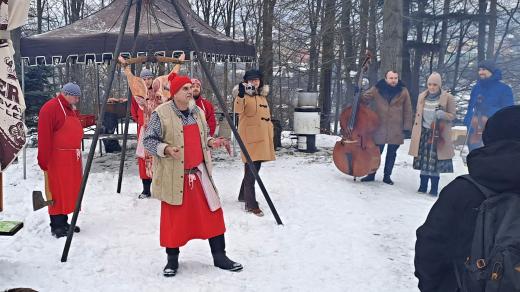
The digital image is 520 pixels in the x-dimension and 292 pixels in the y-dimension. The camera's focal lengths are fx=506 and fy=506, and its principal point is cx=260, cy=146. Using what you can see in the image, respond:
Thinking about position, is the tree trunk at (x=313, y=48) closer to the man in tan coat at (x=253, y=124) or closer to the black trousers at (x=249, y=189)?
the man in tan coat at (x=253, y=124)

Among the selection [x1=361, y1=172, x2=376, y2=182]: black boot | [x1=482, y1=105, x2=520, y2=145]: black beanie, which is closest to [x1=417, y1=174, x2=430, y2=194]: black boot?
[x1=361, y1=172, x2=376, y2=182]: black boot

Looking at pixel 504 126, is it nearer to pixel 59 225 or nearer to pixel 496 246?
pixel 496 246

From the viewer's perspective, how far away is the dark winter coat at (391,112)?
7.69 metres

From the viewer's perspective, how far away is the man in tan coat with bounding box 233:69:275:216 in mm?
6125

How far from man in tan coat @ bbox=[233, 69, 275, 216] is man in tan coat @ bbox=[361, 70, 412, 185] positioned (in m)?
2.10

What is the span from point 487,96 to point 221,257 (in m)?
4.72

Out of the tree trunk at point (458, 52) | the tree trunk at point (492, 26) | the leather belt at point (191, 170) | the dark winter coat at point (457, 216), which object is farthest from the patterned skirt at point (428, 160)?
the tree trunk at point (458, 52)

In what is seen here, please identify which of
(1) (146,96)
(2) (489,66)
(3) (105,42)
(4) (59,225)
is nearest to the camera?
(4) (59,225)

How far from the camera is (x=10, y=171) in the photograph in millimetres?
8977

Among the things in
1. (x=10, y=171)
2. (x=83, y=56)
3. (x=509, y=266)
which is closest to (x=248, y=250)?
(x=509, y=266)

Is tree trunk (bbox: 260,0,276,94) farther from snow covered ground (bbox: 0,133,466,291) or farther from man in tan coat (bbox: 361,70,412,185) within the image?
snow covered ground (bbox: 0,133,466,291)

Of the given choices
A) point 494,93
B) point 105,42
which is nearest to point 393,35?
point 494,93

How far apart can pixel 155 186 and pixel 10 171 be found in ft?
19.9

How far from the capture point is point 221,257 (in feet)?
14.4
